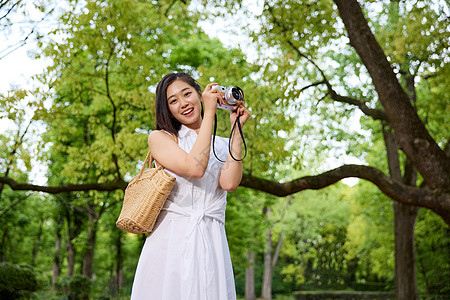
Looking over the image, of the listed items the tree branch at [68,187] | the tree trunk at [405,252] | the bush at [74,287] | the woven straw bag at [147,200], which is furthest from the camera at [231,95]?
the bush at [74,287]

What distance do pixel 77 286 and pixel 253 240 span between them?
8.32 meters

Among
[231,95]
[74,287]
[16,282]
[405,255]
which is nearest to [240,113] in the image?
[231,95]

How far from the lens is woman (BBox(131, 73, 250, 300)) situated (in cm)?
234

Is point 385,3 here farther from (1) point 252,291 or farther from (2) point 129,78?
(1) point 252,291

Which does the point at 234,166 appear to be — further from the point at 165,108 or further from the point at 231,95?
the point at 165,108

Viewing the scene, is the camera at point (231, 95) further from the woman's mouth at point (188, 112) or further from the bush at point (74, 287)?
the bush at point (74, 287)

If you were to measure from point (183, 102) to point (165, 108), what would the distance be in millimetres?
102

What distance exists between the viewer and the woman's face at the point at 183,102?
8.82ft

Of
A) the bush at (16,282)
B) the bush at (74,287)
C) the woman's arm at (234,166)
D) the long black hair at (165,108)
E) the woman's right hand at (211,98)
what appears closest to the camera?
the woman's right hand at (211,98)

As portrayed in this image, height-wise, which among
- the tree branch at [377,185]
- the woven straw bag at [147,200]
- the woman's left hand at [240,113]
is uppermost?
the tree branch at [377,185]

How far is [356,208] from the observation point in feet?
121

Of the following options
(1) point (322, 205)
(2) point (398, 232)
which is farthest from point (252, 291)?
(2) point (398, 232)

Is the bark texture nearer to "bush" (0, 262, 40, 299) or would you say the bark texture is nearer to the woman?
the woman

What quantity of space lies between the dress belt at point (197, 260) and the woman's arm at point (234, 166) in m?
0.20
